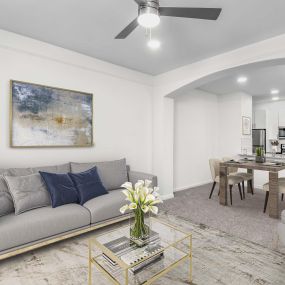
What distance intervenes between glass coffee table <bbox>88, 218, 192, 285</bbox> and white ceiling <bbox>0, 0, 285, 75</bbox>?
7.62ft

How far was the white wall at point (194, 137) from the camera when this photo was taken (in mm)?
4973

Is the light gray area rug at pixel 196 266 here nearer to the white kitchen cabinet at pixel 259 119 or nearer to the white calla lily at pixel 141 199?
the white calla lily at pixel 141 199

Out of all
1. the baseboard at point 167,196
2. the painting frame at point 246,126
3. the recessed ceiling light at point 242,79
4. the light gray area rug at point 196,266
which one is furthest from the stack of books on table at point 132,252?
the painting frame at point 246,126

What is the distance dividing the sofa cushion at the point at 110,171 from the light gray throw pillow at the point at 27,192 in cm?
62

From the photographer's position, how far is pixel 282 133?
604 centimetres

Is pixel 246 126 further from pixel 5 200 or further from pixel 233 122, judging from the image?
pixel 5 200

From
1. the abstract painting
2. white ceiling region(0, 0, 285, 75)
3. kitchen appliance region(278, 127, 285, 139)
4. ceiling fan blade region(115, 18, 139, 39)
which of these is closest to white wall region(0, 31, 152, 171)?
the abstract painting

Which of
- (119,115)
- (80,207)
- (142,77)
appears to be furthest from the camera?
(142,77)

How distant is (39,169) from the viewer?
2738 mm

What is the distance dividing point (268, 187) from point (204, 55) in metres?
2.44

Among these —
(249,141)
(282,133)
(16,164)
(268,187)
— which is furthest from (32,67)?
(282,133)

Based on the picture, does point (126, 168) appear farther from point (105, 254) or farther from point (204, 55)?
point (204, 55)

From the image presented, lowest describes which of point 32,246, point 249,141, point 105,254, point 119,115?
point 32,246

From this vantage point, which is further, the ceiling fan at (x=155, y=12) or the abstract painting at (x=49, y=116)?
the abstract painting at (x=49, y=116)
